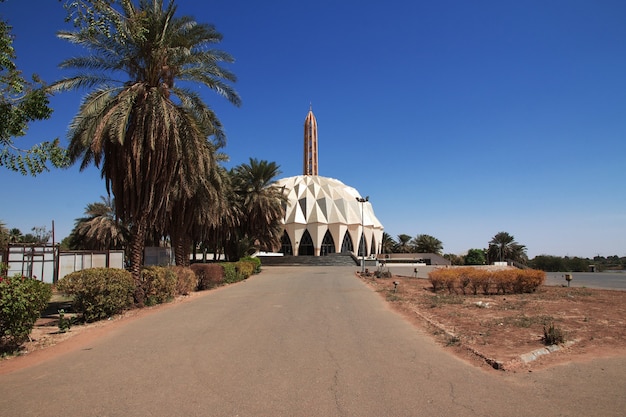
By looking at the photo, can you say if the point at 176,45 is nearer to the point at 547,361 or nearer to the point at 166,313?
the point at 166,313

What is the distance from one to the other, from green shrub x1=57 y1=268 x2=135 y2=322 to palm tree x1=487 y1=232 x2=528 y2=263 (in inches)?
2570

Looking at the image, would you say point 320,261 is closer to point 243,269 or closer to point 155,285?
point 243,269

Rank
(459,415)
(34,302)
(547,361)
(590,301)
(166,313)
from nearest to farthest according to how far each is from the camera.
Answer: (459,415) → (547,361) → (34,302) → (166,313) → (590,301)

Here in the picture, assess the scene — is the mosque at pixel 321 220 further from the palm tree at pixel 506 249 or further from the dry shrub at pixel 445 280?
the dry shrub at pixel 445 280

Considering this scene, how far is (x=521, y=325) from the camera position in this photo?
918 centimetres

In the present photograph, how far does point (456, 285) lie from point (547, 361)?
12246mm

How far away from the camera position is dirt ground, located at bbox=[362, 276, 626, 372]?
6.55 meters

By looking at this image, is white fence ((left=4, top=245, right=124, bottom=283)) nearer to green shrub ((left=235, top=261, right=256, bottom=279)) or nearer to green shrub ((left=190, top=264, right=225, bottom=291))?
green shrub ((left=190, top=264, right=225, bottom=291))

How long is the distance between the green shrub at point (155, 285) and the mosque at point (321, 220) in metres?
52.2

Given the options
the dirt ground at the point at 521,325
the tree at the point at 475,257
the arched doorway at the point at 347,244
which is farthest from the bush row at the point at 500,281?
the arched doorway at the point at 347,244

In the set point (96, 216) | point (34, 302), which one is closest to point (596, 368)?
point (34, 302)

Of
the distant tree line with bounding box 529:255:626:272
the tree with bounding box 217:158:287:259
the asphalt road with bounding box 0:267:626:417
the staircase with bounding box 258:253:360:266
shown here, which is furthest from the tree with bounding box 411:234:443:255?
the asphalt road with bounding box 0:267:626:417

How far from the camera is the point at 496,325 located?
9359 millimetres

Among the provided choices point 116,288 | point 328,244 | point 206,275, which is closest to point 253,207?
point 206,275
